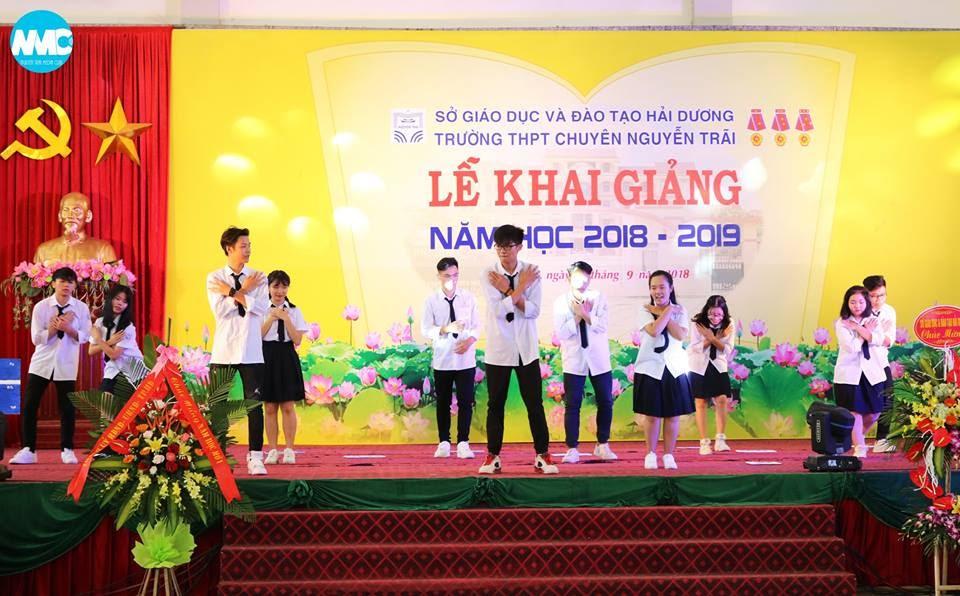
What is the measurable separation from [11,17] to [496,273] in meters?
5.11

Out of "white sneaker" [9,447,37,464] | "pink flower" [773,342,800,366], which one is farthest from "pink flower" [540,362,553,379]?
"white sneaker" [9,447,37,464]

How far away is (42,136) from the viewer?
8312 mm

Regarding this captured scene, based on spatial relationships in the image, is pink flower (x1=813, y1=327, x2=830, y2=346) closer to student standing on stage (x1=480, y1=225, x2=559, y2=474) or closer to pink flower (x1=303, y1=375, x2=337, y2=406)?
student standing on stage (x1=480, y1=225, x2=559, y2=474)

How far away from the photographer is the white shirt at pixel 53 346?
6.99 meters

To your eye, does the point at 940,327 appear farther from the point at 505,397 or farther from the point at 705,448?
the point at 505,397

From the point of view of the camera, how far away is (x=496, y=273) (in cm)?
608

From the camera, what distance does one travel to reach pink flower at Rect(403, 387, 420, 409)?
27.1ft

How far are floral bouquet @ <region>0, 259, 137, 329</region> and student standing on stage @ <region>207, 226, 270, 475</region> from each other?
1879 mm

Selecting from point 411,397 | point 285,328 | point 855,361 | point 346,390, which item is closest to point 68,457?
point 285,328

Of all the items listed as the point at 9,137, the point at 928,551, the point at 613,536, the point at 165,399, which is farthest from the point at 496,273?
the point at 9,137

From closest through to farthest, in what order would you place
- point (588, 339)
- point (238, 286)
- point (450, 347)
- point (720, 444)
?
point (238, 286), point (588, 339), point (450, 347), point (720, 444)

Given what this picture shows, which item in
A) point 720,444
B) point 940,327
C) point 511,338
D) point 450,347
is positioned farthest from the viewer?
point 720,444

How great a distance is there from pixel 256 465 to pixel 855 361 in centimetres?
404

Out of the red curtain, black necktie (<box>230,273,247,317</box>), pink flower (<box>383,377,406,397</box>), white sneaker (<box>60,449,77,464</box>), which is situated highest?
the red curtain
